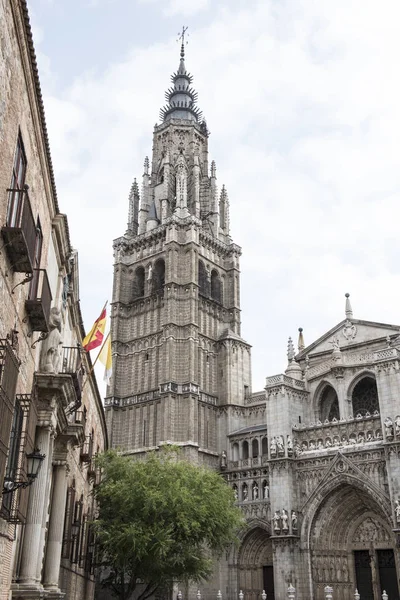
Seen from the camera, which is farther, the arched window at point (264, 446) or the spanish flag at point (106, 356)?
the arched window at point (264, 446)

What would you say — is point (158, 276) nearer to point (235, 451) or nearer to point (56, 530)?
point (235, 451)

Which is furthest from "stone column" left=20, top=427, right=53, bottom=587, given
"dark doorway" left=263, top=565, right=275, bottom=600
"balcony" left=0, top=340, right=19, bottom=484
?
"dark doorway" left=263, top=565, right=275, bottom=600

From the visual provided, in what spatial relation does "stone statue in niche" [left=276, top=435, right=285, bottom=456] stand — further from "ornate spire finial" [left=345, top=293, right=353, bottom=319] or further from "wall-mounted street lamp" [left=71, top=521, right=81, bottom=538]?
"wall-mounted street lamp" [left=71, top=521, right=81, bottom=538]

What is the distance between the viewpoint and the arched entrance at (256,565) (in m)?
45.5

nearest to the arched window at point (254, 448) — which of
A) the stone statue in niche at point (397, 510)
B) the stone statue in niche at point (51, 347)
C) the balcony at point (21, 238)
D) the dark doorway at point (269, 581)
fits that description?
the dark doorway at point (269, 581)

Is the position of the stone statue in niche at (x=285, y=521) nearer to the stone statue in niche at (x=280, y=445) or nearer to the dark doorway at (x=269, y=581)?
the stone statue in niche at (x=280, y=445)

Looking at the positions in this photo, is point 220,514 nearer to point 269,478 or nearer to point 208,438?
point 269,478

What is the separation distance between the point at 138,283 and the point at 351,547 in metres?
32.4

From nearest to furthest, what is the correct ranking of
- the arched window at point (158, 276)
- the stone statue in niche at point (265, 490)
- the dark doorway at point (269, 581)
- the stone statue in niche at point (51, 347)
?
the stone statue in niche at point (51, 347), the dark doorway at point (269, 581), the stone statue in niche at point (265, 490), the arched window at point (158, 276)

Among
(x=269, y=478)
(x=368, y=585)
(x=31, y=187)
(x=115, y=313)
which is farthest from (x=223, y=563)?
(x=31, y=187)

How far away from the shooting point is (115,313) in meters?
60.4

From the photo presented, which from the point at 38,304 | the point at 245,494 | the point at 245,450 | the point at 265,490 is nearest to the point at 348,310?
the point at 245,450

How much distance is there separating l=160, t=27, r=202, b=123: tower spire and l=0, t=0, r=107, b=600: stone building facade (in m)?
55.3

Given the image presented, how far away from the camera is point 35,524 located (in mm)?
14945
